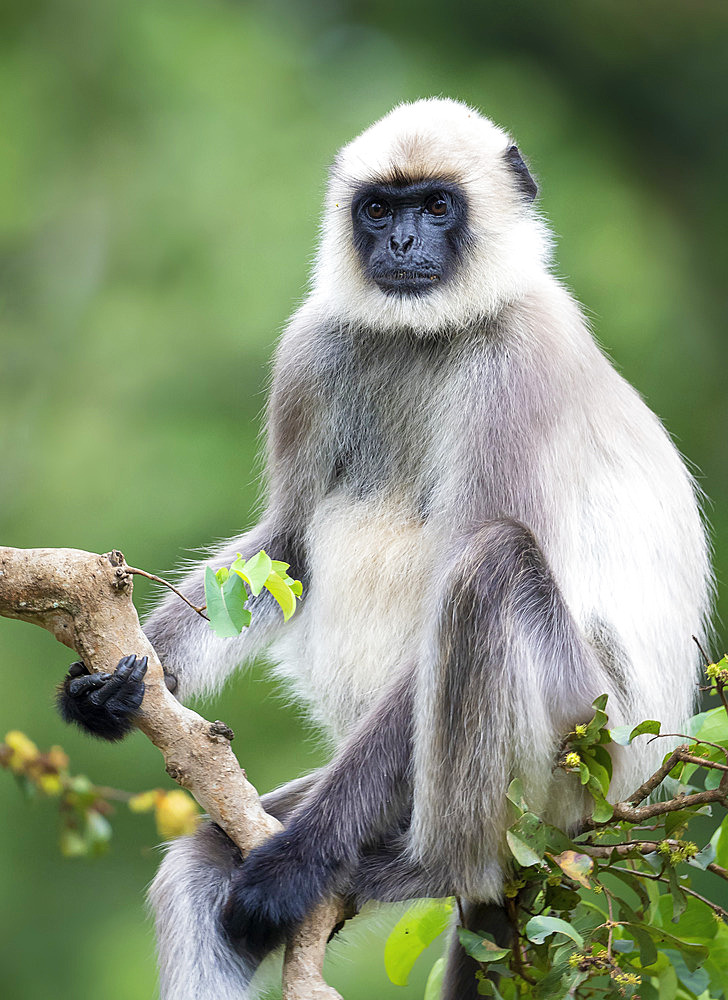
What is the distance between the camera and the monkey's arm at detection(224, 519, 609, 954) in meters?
2.71

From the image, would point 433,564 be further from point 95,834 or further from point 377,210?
point 95,834

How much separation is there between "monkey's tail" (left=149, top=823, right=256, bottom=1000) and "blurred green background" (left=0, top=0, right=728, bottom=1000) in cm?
296

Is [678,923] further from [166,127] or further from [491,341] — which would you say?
[166,127]

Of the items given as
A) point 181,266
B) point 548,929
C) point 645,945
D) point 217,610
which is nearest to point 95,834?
point 217,610

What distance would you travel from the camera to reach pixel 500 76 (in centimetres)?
764

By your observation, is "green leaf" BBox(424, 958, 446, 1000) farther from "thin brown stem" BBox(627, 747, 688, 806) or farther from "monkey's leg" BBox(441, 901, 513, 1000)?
"thin brown stem" BBox(627, 747, 688, 806)

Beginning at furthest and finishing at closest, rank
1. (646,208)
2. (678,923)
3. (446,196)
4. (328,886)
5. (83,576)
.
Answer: (646,208)
(446,196)
(328,886)
(678,923)
(83,576)

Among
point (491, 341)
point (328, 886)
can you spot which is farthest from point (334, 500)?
point (328, 886)

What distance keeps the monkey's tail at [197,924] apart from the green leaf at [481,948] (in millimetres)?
637

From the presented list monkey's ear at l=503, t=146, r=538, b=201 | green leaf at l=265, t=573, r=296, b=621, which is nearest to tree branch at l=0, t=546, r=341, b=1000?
green leaf at l=265, t=573, r=296, b=621

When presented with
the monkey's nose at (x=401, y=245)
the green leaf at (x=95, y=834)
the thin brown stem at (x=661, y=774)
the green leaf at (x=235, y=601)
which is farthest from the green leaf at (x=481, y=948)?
the monkey's nose at (x=401, y=245)

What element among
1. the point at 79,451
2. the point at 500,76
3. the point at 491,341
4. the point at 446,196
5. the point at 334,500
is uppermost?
the point at 500,76

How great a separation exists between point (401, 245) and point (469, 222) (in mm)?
217

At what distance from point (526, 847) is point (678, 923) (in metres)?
0.40
